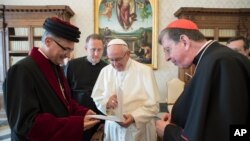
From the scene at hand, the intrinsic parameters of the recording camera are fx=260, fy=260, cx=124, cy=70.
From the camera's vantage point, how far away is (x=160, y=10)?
645 cm

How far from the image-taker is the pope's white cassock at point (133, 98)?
2.75 metres

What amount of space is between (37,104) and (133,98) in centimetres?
127

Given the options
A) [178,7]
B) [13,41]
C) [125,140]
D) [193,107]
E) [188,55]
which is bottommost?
[125,140]

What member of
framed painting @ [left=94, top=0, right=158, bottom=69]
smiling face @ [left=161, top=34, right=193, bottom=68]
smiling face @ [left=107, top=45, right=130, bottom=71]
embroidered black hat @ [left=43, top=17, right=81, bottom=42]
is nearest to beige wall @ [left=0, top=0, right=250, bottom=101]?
framed painting @ [left=94, top=0, right=158, bottom=69]

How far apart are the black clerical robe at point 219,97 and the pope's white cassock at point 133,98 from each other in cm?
125

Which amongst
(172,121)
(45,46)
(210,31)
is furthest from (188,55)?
(210,31)

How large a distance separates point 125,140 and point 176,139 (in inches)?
49.3

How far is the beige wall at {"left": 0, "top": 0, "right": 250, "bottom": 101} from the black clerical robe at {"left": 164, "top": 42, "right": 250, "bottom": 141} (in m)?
5.10

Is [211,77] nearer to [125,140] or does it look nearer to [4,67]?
[125,140]

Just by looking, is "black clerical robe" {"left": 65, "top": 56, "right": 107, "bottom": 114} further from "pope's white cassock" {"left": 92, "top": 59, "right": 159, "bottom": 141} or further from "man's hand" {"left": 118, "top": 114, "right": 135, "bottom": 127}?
"man's hand" {"left": 118, "top": 114, "right": 135, "bottom": 127}

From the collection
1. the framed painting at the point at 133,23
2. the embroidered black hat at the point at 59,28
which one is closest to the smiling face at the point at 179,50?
the embroidered black hat at the point at 59,28

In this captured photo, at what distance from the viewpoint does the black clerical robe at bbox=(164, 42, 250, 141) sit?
52.7 inches

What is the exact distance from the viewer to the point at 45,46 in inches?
75.7

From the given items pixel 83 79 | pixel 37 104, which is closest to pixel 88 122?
pixel 37 104
